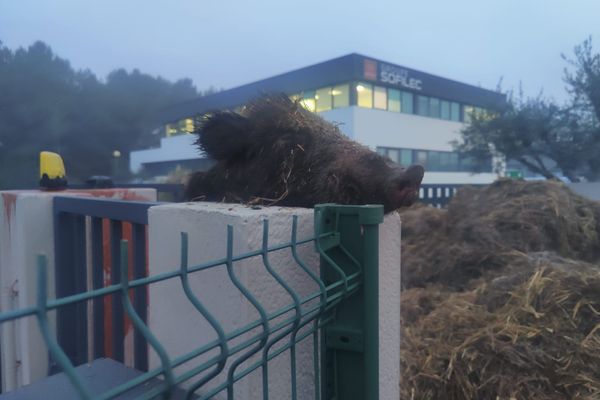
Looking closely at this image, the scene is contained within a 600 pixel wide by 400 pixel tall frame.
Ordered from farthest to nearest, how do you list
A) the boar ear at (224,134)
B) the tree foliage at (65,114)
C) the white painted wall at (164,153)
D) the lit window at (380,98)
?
1. the white painted wall at (164,153)
2. the lit window at (380,98)
3. the tree foliage at (65,114)
4. the boar ear at (224,134)

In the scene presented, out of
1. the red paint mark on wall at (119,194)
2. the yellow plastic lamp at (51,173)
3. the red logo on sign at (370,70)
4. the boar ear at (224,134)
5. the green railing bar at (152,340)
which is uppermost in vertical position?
the red logo on sign at (370,70)

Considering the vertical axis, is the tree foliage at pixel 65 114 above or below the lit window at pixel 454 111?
below

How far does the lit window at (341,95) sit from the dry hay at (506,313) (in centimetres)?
2289

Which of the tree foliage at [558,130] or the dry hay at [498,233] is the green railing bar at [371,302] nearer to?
the dry hay at [498,233]

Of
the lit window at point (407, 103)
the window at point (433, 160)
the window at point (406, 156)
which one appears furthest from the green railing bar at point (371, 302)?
the window at point (433, 160)

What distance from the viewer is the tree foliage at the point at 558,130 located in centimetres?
1781

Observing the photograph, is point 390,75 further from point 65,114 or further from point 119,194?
point 119,194

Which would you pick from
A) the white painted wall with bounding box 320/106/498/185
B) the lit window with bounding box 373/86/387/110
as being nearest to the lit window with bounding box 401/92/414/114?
the white painted wall with bounding box 320/106/498/185

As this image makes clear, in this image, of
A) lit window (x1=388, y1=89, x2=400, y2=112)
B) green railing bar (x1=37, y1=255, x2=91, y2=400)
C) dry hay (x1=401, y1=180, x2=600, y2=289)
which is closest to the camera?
green railing bar (x1=37, y1=255, x2=91, y2=400)

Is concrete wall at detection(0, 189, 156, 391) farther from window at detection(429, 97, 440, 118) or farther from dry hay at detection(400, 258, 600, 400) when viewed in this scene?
window at detection(429, 97, 440, 118)

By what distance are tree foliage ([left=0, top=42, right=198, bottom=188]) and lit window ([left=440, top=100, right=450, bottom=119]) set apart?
22.9 m

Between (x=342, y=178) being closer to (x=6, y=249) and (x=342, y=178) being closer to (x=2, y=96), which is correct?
(x=6, y=249)

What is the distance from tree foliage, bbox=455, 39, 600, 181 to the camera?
58.4 feet

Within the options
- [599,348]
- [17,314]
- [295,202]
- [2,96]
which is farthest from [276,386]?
[2,96]
